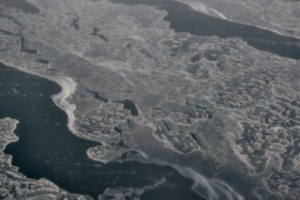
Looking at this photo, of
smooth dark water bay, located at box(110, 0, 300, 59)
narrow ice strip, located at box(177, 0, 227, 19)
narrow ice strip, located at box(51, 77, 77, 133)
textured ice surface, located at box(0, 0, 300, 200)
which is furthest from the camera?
narrow ice strip, located at box(177, 0, 227, 19)

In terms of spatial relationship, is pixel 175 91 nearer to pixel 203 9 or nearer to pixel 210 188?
pixel 210 188

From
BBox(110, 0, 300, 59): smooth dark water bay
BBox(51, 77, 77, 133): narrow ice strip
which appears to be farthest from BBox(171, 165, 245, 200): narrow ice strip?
BBox(110, 0, 300, 59): smooth dark water bay

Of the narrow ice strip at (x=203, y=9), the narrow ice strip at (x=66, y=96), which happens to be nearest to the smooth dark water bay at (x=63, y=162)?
the narrow ice strip at (x=66, y=96)

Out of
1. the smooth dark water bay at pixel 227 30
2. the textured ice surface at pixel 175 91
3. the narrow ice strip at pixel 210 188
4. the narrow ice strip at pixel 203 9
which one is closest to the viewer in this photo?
the narrow ice strip at pixel 210 188

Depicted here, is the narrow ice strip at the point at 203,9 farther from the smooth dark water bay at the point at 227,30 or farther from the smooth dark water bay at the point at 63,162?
the smooth dark water bay at the point at 63,162

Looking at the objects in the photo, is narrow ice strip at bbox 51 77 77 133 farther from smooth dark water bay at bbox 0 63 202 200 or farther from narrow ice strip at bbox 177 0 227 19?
narrow ice strip at bbox 177 0 227 19

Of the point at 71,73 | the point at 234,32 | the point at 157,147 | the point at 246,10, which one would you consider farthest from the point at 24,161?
the point at 246,10
